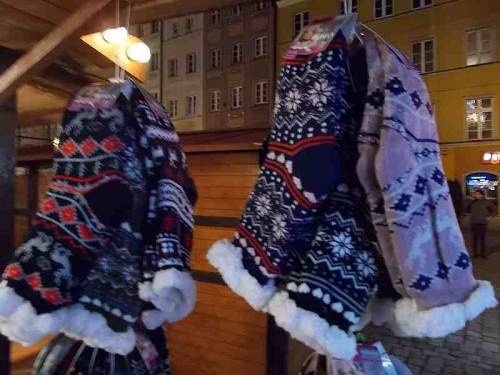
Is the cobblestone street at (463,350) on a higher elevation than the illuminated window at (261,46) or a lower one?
lower

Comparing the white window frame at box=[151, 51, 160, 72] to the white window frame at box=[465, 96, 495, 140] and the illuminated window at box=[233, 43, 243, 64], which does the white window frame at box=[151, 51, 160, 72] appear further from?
the white window frame at box=[465, 96, 495, 140]

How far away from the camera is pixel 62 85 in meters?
2.25

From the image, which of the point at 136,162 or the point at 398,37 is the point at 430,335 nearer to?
the point at 136,162

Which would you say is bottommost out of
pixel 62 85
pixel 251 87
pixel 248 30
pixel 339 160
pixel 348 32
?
pixel 339 160

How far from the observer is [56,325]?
809 mm

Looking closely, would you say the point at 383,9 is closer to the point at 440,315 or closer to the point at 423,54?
the point at 423,54

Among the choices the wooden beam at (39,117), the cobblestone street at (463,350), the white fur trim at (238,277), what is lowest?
the cobblestone street at (463,350)

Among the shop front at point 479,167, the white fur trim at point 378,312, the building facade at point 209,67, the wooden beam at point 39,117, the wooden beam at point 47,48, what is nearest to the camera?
the white fur trim at point 378,312

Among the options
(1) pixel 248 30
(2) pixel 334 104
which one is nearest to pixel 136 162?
(2) pixel 334 104

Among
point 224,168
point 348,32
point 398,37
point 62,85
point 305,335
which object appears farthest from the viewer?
point 398,37

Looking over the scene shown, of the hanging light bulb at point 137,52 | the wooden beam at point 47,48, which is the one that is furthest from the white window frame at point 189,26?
the wooden beam at point 47,48

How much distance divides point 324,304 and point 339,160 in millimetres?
234

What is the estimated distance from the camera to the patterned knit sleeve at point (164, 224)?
84 centimetres

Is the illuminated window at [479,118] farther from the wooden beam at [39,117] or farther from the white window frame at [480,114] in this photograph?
the wooden beam at [39,117]
